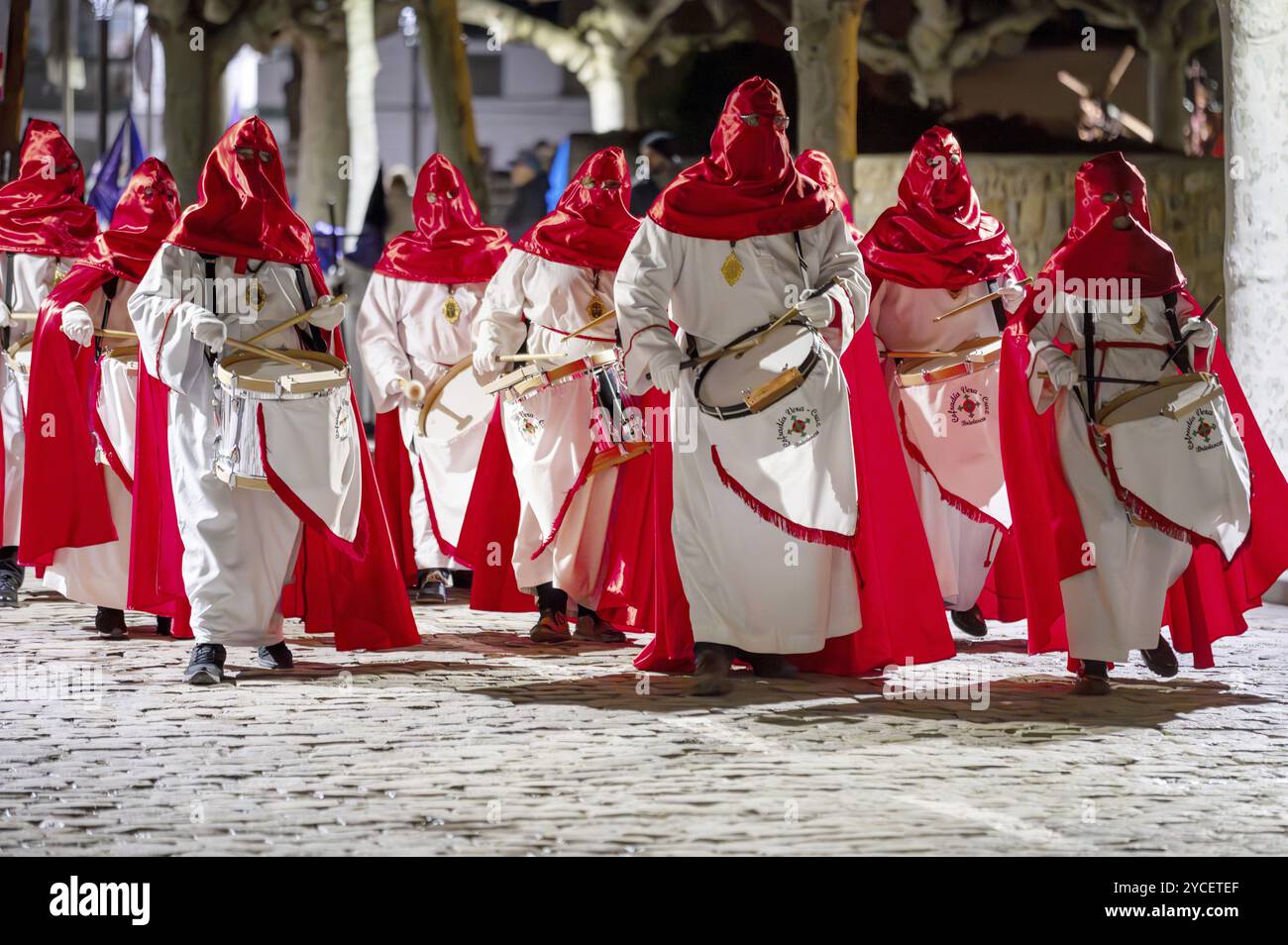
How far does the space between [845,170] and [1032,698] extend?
10.2m

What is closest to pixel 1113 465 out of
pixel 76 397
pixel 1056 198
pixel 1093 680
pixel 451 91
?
pixel 1093 680

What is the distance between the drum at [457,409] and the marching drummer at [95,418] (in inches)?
58.9

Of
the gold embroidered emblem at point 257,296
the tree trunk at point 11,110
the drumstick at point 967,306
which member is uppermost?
the tree trunk at point 11,110

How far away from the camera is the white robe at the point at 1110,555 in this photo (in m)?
5.96

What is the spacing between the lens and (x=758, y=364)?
19.4 ft

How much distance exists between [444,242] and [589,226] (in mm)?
1440

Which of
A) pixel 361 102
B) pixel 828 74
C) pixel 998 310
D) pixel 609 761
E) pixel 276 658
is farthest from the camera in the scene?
pixel 361 102

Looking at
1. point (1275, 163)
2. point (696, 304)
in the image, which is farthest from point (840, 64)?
point (696, 304)

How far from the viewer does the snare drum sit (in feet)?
19.3

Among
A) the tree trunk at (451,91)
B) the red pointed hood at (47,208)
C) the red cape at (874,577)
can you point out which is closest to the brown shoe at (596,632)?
the red cape at (874,577)

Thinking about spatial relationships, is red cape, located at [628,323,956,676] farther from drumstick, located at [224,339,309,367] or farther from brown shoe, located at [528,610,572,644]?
drumstick, located at [224,339,309,367]

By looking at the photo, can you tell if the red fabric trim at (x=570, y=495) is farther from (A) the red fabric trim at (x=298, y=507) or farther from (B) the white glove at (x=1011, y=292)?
(B) the white glove at (x=1011, y=292)

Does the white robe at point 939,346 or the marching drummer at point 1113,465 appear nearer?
the marching drummer at point 1113,465

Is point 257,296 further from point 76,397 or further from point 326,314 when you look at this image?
point 76,397
